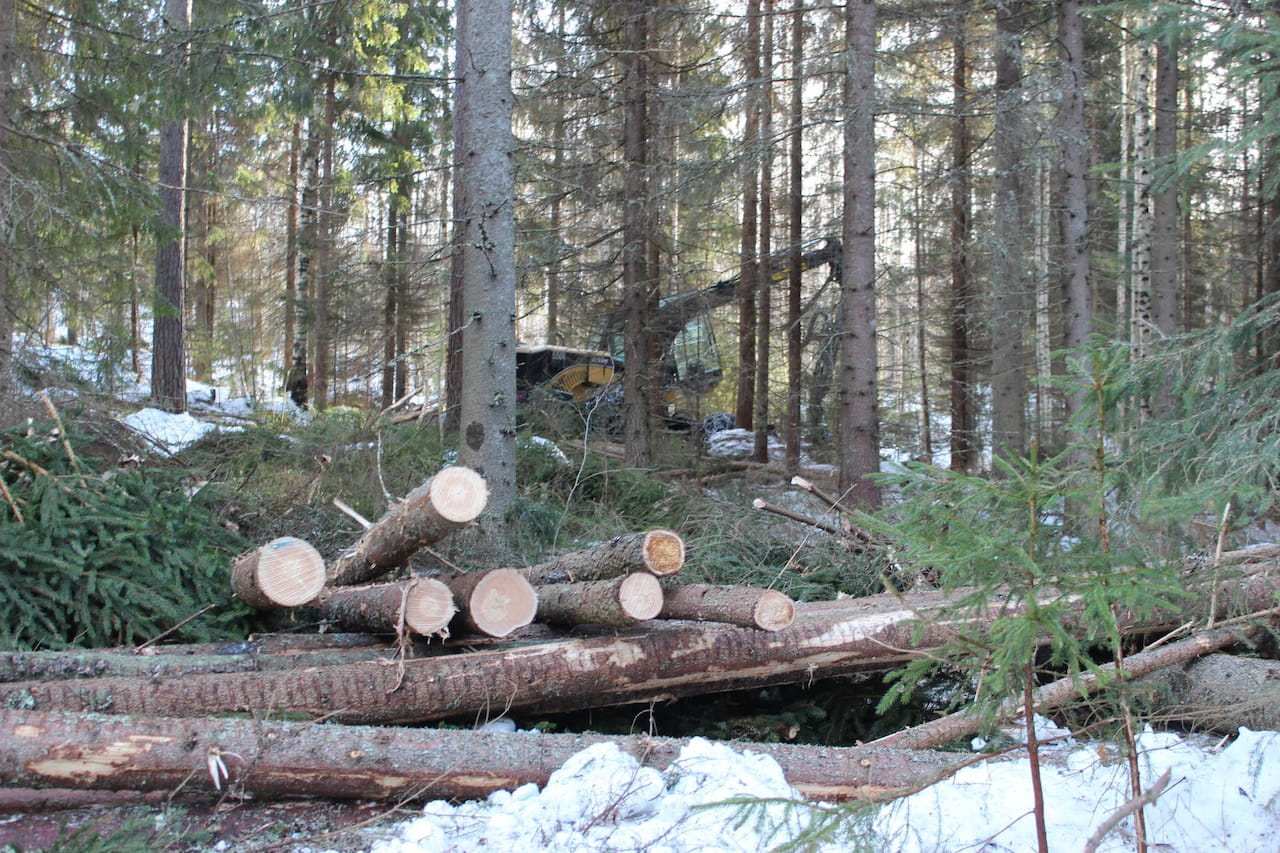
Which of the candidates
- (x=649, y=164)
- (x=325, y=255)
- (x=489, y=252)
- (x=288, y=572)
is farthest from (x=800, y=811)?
(x=325, y=255)

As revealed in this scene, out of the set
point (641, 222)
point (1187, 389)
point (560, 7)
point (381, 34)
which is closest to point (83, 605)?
point (1187, 389)

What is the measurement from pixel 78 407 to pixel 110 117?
5.60 meters

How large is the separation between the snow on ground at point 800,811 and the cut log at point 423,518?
135 centimetres

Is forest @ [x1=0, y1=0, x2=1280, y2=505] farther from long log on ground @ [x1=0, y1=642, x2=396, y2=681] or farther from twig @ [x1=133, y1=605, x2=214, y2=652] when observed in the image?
long log on ground @ [x1=0, y1=642, x2=396, y2=681]

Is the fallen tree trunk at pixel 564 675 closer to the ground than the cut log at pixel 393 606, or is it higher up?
closer to the ground

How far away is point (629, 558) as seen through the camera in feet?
15.3

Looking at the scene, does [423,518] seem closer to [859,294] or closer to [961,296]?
[859,294]

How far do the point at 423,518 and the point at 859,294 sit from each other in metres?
6.10

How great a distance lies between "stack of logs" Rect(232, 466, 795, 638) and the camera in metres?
4.55

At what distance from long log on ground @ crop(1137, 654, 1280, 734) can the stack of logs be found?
84.8 inches

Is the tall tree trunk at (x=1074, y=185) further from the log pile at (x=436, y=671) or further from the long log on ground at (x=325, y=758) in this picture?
the long log on ground at (x=325, y=758)

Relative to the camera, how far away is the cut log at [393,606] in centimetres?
463

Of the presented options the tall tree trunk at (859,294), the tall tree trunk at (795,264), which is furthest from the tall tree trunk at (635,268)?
the tall tree trunk at (795,264)

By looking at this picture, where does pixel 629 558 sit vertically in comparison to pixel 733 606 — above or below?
above
